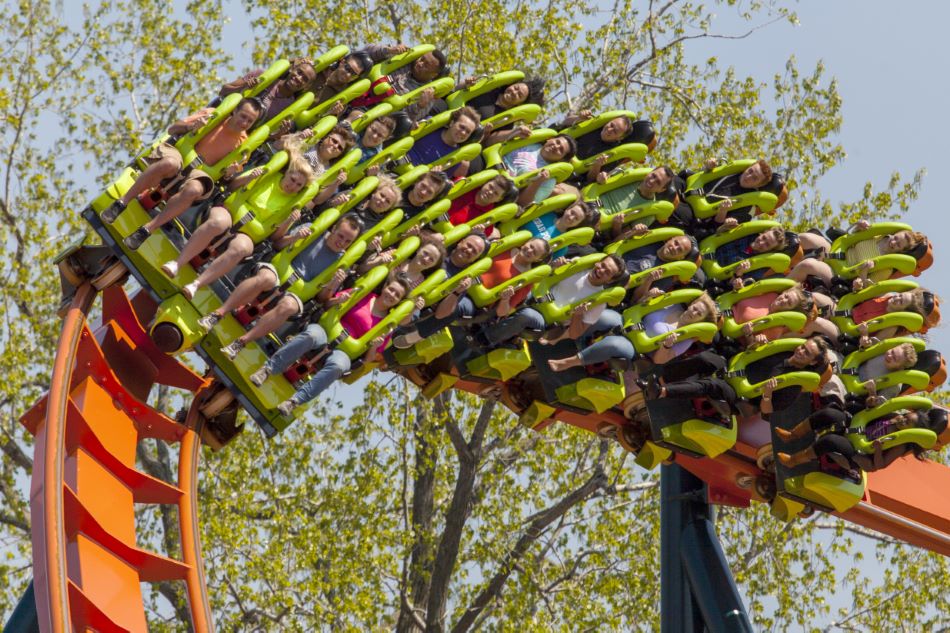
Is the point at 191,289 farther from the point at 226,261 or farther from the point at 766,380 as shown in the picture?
the point at 766,380

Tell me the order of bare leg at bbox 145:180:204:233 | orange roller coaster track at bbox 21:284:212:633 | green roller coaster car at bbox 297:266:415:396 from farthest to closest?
1. green roller coaster car at bbox 297:266:415:396
2. bare leg at bbox 145:180:204:233
3. orange roller coaster track at bbox 21:284:212:633

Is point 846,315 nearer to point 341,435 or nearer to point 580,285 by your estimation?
point 580,285

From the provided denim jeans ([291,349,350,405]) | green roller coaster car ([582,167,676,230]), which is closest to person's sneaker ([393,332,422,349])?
denim jeans ([291,349,350,405])

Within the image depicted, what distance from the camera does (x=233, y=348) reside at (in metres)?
6.40

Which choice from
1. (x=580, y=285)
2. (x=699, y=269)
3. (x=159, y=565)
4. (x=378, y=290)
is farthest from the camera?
(x=699, y=269)

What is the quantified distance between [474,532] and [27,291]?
16.5ft

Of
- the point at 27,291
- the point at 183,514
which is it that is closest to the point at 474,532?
the point at 27,291

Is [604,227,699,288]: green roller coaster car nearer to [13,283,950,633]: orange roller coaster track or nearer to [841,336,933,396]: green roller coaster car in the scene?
[841,336,933,396]: green roller coaster car

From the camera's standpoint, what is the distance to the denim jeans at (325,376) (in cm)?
644

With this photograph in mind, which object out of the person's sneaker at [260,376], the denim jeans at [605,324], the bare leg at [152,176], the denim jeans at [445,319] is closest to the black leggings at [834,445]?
the denim jeans at [605,324]

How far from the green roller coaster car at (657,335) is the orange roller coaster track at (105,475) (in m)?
2.18

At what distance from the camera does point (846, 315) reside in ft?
27.0

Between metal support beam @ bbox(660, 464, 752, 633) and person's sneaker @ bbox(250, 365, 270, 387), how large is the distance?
3.45 m

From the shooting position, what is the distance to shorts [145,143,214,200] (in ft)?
20.8
